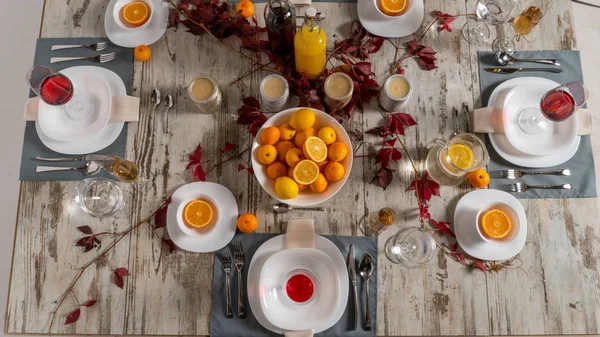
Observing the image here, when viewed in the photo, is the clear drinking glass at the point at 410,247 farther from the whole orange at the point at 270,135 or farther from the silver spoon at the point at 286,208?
the whole orange at the point at 270,135

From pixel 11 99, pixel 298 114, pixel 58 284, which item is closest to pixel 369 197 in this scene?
pixel 298 114

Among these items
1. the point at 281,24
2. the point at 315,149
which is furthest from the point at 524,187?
the point at 281,24

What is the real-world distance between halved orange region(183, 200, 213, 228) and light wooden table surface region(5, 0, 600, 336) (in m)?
0.09

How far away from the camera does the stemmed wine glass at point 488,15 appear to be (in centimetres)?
126

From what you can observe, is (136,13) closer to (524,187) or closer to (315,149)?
(315,149)

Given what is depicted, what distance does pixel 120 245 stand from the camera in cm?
116

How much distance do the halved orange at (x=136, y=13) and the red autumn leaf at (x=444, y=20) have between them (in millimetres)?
946

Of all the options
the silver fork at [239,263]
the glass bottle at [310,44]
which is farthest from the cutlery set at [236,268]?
the glass bottle at [310,44]

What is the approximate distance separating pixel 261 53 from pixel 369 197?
575 mm

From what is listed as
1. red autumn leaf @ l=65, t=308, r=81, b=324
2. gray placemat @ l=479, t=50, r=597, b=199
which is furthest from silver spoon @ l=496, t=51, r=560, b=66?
red autumn leaf @ l=65, t=308, r=81, b=324

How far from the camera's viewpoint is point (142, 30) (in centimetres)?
128

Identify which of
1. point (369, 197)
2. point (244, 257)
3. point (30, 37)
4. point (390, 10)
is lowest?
point (244, 257)

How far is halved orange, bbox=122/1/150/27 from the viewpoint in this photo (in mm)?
1282

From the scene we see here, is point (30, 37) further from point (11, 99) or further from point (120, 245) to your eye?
point (120, 245)
